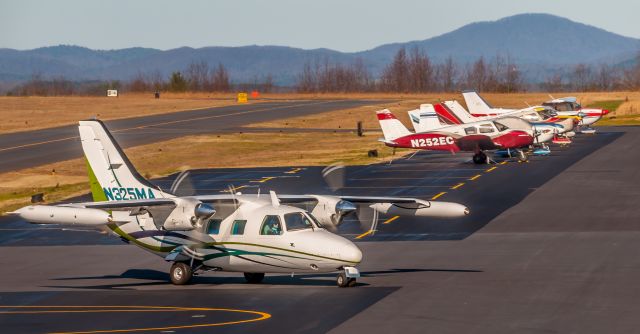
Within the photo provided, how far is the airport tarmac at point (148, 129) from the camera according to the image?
90.2 metres

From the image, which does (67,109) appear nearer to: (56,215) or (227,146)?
(227,146)

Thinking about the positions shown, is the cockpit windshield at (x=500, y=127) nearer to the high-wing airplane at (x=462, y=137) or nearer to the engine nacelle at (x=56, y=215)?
the high-wing airplane at (x=462, y=137)

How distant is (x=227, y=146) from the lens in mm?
96938

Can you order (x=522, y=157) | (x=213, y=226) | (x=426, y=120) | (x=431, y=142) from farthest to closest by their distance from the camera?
Result: (x=426, y=120), (x=431, y=142), (x=522, y=157), (x=213, y=226)

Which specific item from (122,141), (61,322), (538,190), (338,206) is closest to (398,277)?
(338,206)

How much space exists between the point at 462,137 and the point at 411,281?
42.1m

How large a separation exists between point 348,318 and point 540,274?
8.77m

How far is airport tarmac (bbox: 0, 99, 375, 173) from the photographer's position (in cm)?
9025

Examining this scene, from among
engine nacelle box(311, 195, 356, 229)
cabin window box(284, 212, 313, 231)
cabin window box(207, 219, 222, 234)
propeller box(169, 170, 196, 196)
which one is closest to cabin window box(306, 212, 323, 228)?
cabin window box(284, 212, 313, 231)

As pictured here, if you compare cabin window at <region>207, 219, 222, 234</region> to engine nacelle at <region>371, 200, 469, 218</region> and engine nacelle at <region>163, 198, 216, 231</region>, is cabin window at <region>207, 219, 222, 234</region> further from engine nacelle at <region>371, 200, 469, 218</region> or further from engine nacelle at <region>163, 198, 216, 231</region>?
engine nacelle at <region>371, 200, 469, 218</region>

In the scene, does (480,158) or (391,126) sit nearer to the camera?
(391,126)

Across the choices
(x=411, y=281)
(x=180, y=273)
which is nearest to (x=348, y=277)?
(x=411, y=281)

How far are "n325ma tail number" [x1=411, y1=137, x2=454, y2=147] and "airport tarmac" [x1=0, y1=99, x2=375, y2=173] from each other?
28747mm

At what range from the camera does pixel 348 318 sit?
1099 inches
